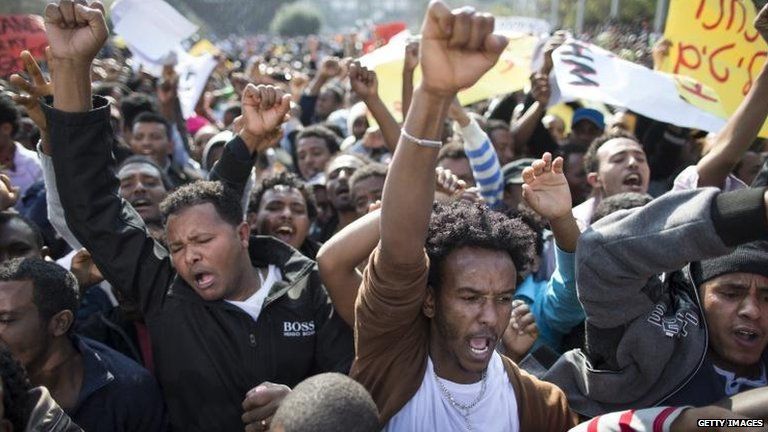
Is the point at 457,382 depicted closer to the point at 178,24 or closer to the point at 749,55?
the point at 749,55

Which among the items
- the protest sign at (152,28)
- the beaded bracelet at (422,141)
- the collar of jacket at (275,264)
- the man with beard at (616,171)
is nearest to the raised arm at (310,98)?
the protest sign at (152,28)

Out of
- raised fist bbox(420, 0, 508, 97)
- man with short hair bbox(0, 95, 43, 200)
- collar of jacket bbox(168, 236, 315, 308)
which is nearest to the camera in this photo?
raised fist bbox(420, 0, 508, 97)

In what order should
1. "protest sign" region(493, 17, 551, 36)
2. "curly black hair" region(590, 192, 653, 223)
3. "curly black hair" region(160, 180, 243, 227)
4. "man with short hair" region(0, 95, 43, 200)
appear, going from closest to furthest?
"curly black hair" region(160, 180, 243, 227) → "curly black hair" region(590, 192, 653, 223) → "man with short hair" region(0, 95, 43, 200) → "protest sign" region(493, 17, 551, 36)

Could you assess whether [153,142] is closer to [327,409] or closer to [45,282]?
[45,282]

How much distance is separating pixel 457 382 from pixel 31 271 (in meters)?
1.45

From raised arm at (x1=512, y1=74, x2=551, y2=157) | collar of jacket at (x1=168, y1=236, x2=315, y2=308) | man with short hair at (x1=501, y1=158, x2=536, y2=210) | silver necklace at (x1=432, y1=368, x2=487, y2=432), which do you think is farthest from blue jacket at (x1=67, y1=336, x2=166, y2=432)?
raised arm at (x1=512, y1=74, x2=551, y2=157)

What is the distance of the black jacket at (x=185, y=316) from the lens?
2.46 m

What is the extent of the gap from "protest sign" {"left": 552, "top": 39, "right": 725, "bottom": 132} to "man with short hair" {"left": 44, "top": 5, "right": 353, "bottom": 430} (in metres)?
2.47

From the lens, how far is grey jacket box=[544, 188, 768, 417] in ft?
5.12

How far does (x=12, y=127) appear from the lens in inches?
200

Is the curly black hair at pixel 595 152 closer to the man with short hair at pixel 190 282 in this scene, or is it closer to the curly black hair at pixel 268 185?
the curly black hair at pixel 268 185

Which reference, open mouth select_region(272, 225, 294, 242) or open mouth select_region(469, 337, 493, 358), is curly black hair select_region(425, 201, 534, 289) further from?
open mouth select_region(272, 225, 294, 242)

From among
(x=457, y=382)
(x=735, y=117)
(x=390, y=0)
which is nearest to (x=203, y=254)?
(x=457, y=382)

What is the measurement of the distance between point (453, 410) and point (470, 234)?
1.58ft
